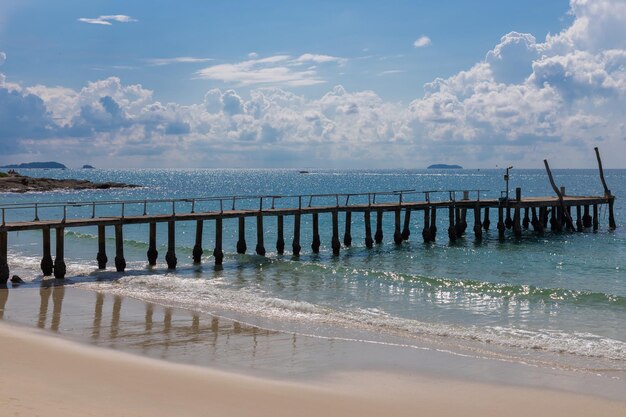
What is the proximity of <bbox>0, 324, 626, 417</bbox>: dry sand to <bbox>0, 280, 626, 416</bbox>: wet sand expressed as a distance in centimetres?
2

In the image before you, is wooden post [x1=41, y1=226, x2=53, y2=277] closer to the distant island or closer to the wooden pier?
the wooden pier

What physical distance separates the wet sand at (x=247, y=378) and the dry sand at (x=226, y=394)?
20 mm

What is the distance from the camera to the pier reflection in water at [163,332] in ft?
52.5

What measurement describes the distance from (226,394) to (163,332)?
6.45 meters

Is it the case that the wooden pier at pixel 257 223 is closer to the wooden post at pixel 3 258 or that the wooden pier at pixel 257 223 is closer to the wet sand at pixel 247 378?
the wooden post at pixel 3 258

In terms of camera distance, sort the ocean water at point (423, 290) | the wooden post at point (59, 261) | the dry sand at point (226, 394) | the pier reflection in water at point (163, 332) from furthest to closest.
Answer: the wooden post at point (59, 261) → the ocean water at point (423, 290) → the pier reflection in water at point (163, 332) → the dry sand at point (226, 394)

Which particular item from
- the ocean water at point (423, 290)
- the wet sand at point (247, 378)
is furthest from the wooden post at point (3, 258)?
the wet sand at point (247, 378)

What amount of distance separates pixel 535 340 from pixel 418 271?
14.1m

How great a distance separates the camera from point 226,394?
42.3 ft

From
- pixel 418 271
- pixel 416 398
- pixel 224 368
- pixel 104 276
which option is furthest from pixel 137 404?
pixel 418 271

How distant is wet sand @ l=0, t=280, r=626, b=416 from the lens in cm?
1214

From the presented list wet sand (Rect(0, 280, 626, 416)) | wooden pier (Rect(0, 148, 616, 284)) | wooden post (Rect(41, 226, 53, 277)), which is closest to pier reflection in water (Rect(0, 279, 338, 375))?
wet sand (Rect(0, 280, 626, 416))

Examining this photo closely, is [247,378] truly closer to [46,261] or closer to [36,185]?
[46,261]

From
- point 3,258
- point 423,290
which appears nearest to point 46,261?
point 3,258
